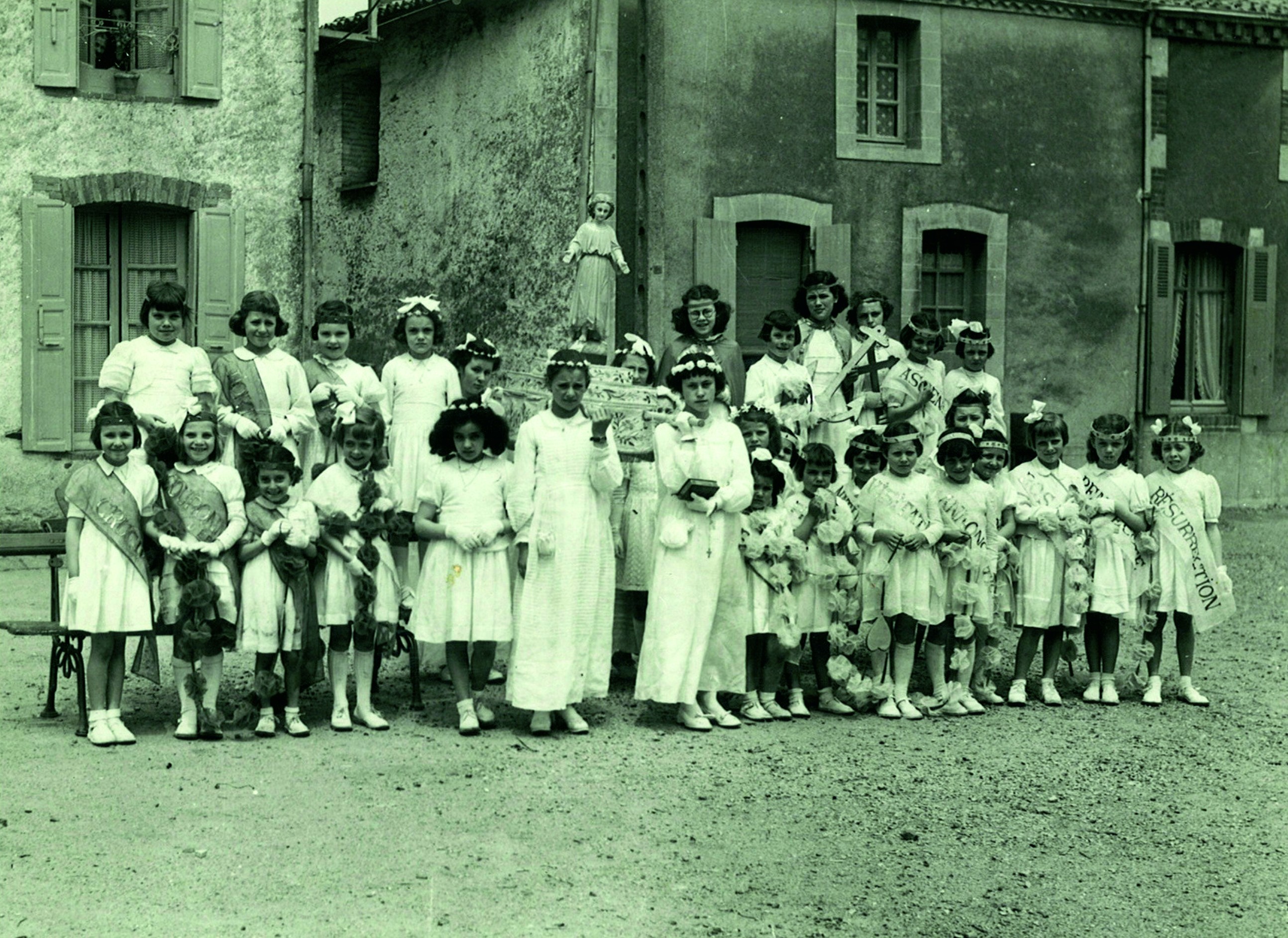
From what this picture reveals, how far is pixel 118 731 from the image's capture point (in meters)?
6.62

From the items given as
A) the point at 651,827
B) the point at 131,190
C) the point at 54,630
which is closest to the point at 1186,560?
the point at 651,827

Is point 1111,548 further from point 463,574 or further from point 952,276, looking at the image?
point 952,276

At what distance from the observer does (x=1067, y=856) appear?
5289mm

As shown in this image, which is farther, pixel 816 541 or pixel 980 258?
pixel 980 258

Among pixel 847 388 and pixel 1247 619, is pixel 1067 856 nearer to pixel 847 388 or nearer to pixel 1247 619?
pixel 847 388

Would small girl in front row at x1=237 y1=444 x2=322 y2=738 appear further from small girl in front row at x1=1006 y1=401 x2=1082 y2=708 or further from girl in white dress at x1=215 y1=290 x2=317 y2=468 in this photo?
small girl in front row at x1=1006 y1=401 x2=1082 y2=708

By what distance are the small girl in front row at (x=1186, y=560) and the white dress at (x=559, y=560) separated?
2989 mm

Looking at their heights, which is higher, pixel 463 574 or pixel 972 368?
pixel 972 368

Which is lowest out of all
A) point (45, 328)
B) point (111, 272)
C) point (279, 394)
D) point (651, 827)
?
point (651, 827)

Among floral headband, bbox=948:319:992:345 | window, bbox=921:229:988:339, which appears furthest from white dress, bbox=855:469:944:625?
window, bbox=921:229:988:339

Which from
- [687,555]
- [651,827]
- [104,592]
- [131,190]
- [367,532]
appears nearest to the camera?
[651,827]

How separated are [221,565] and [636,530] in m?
2.15

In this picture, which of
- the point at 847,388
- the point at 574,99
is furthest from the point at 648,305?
the point at 847,388

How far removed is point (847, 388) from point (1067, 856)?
479 centimetres
